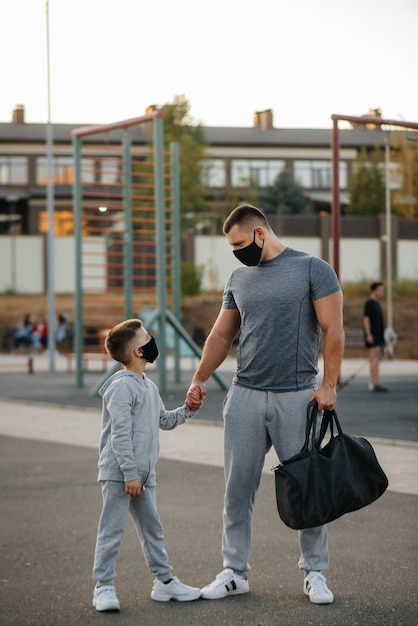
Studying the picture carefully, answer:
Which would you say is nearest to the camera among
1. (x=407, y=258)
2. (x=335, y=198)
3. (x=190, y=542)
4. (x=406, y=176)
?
(x=190, y=542)

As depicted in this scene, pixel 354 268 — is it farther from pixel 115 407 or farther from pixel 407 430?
pixel 115 407

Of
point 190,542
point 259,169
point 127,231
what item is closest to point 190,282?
point 127,231

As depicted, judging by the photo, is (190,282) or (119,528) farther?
(190,282)

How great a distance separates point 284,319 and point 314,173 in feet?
216

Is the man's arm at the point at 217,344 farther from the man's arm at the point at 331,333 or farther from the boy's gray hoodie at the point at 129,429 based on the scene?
the man's arm at the point at 331,333

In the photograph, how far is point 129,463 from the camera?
5215 mm

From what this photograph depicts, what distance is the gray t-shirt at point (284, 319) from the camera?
17.7 ft

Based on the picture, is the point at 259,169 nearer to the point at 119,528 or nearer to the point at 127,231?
the point at 127,231

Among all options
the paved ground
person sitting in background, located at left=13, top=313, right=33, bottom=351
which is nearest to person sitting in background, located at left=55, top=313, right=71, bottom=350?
person sitting in background, located at left=13, top=313, right=33, bottom=351

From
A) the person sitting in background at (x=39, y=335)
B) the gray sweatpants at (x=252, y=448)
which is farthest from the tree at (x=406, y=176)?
the gray sweatpants at (x=252, y=448)

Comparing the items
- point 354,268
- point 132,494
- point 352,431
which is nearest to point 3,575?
point 132,494

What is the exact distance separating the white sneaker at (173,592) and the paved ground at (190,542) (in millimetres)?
73

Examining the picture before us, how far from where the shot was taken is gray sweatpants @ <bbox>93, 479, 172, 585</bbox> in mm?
5336

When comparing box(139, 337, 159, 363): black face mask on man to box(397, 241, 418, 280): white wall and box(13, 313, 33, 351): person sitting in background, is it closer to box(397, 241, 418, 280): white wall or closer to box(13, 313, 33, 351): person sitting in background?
box(13, 313, 33, 351): person sitting in background
